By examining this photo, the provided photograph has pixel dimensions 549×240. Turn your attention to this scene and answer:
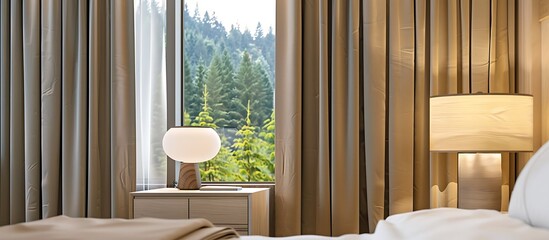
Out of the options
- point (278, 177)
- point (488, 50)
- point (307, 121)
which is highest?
point (488, 50)

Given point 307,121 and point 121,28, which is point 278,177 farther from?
point 121,28

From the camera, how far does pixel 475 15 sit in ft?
11.3

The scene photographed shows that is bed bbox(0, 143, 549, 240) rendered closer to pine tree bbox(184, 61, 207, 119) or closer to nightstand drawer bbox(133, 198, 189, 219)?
nightstand drawer bbox(133, 198, 189, 219)

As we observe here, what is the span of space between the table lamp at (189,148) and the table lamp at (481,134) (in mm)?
1184

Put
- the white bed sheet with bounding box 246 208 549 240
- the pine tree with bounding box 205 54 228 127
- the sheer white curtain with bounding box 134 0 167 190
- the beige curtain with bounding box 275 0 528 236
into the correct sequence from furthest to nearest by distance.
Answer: the pine tree with bounding box 205 54 228 127 → the sheer white curtain with bounding box 134 0 167 190 → the beige curtain with bounding box 275 0 528 236 → the white bed sheet with bounding box 246 208 549 240

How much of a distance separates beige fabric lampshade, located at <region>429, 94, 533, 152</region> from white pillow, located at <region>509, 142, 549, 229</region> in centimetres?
124

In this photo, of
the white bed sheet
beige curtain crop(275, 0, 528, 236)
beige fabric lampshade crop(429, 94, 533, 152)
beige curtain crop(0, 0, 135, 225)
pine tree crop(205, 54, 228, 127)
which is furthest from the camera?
pine tree crop(205, 54, 228, 127)

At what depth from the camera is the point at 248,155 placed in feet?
12.9

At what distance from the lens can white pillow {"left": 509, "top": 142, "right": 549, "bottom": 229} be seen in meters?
1.42

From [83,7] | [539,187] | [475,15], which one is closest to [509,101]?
[475,15]

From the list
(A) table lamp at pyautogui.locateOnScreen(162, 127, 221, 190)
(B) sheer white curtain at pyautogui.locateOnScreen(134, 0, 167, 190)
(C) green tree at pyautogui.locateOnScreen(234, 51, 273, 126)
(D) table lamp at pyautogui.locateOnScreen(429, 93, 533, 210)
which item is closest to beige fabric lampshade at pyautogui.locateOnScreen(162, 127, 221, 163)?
(A) table lamp at pyautogui.locateOnScreen(162, 127, 221, 190)

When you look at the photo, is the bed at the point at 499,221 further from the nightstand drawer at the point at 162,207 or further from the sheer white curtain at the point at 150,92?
the sheer white curtain at the point at 150,92

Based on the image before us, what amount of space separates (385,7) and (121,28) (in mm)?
1431

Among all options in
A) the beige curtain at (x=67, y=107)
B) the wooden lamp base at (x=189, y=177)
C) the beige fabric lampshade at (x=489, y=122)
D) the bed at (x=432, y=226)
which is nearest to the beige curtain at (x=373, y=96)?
the wooden lamp base at (x=189, y=177)
